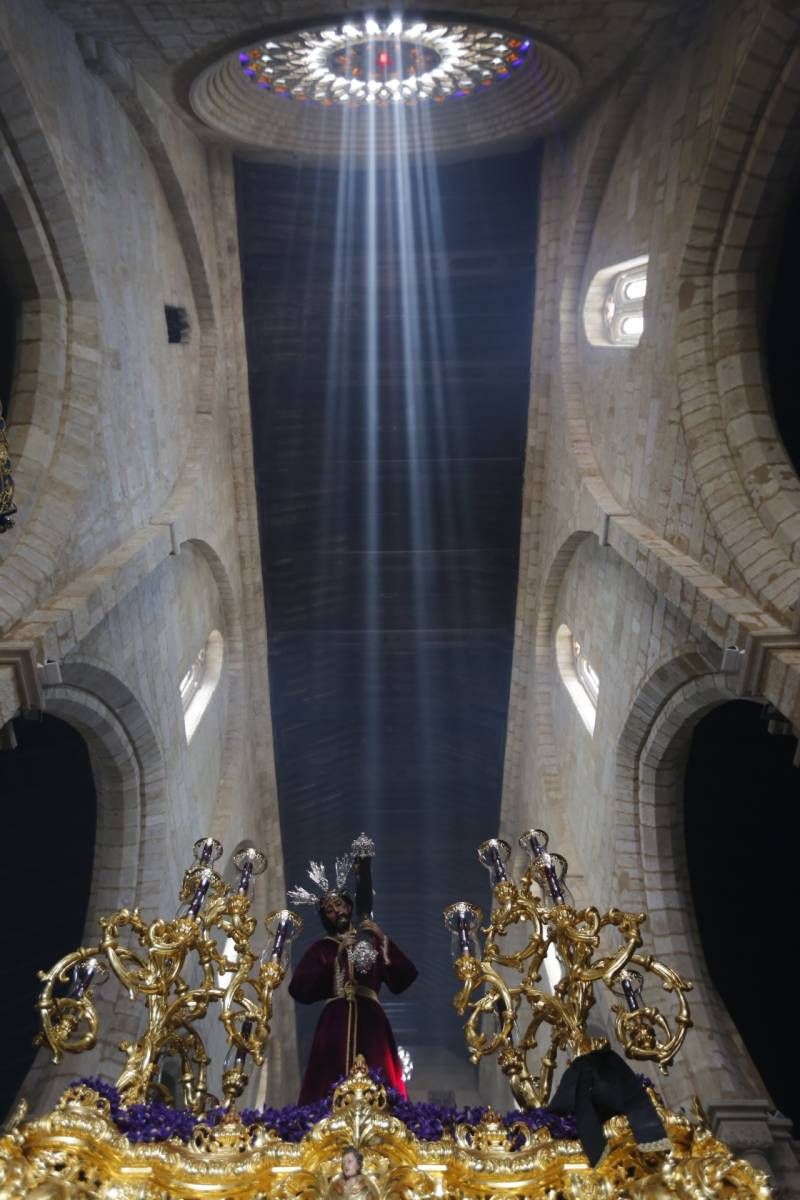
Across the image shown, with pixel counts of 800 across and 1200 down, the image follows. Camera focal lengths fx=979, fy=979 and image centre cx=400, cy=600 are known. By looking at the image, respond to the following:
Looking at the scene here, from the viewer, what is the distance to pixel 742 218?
7.12 meters

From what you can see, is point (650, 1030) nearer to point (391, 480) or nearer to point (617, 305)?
point (617, 305)

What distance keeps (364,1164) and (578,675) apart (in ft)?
26.3

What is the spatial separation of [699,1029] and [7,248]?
7827mm

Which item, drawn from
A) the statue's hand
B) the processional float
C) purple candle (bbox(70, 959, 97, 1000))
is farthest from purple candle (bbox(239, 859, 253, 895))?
purple candle (bbox(70, 959, 97, 1000))

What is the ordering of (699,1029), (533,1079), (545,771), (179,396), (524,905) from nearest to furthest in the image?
(533,1079)
(524,905)
(699,1029)
(179,396)
(545,771)

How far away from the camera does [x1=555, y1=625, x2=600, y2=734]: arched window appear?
10680mm

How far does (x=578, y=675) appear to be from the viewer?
11648 millimetres

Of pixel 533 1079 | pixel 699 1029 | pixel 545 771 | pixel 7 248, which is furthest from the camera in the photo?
pixel 545 771

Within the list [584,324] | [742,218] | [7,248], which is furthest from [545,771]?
[7,248]

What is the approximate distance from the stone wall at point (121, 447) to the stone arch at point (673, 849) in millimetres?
4246

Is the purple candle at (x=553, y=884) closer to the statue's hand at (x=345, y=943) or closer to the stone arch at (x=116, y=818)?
the statue's hand at (x=345, y=943)

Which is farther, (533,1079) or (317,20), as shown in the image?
(317,20)

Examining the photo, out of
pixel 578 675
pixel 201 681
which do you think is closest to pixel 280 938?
pixel 201 681

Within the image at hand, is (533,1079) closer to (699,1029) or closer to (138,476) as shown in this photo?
(699,1029)
